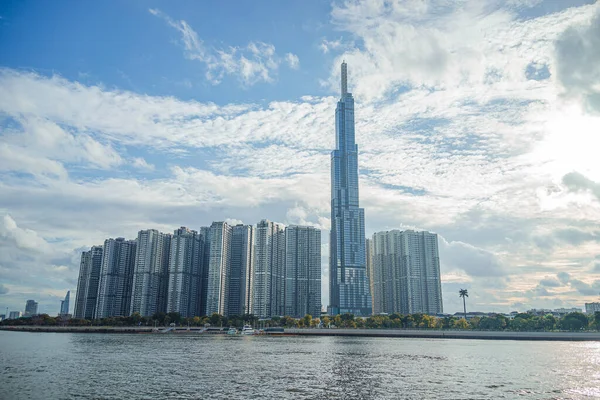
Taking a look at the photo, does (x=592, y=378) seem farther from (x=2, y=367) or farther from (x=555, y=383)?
(x=2, y=367)

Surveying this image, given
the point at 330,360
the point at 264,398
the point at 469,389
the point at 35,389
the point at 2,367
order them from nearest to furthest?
1. the point at 264,398
2. the point at 35,389
3. the point at 469,389
4. the point at 2,367
5. the point at 330,360

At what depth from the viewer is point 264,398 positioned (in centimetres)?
5016

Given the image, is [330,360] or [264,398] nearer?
[264,398]

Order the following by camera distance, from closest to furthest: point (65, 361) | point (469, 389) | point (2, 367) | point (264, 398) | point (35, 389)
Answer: point (264, 398) → point (35, 389) → point (469, 389) → point (2, 367) → point (65, 361)

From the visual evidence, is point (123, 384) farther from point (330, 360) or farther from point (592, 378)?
point (592, 378)

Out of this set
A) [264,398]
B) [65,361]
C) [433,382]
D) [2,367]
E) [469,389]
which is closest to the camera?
[264,398]

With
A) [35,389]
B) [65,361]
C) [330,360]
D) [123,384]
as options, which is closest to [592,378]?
[330,360]

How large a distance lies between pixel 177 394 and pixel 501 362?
228 feet

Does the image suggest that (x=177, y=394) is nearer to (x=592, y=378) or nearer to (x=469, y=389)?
(x=469, y=389)

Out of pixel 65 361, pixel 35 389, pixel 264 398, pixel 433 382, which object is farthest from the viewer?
pixel 65 361

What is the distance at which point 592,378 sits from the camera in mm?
70312

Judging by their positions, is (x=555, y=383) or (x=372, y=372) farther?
(x=372, y=372)

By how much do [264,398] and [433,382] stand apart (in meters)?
26.4

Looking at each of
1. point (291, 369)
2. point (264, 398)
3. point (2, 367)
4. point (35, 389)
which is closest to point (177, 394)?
point (264, 398)
